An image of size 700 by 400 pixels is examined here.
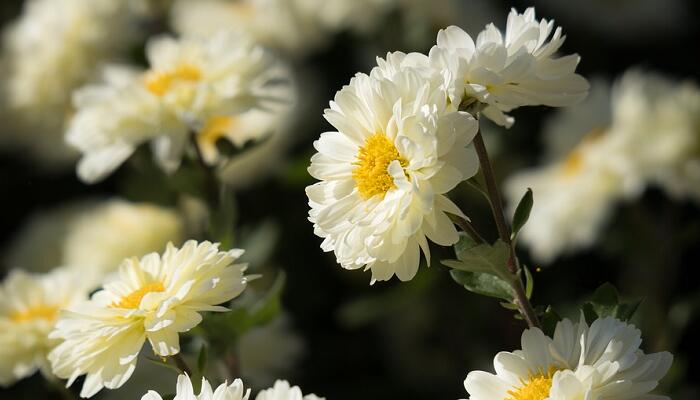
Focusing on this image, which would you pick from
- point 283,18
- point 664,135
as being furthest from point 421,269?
point 283,18

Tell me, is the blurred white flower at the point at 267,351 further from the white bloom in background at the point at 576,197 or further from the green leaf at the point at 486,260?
the green leaf at the point at 486,260

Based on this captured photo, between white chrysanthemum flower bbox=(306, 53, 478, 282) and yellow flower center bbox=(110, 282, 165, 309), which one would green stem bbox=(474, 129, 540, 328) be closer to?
white chrysanthemum flower bbox=(306, 53, 478, 282)

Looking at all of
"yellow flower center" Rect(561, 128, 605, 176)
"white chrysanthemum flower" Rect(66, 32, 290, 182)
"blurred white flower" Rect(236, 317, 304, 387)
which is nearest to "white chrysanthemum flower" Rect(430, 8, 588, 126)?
"white chrysanthemum flower" Rect(66, 32, 290, 182)

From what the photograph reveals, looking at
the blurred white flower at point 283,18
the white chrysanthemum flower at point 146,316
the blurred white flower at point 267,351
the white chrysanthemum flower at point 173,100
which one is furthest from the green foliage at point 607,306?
the blurred white flower at point 283,18

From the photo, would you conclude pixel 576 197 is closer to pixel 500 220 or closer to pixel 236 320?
pixel 236 320

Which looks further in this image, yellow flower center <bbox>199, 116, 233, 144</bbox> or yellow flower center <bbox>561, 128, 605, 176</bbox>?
yellow flower center <bbox>561, 128, 605, 176</bbox>

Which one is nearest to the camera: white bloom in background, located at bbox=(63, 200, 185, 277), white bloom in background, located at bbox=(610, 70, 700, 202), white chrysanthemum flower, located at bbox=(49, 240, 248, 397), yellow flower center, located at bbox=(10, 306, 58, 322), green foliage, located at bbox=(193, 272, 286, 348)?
white chrysanthemum flower, located at bbox=(49, 240, 248, 397)
